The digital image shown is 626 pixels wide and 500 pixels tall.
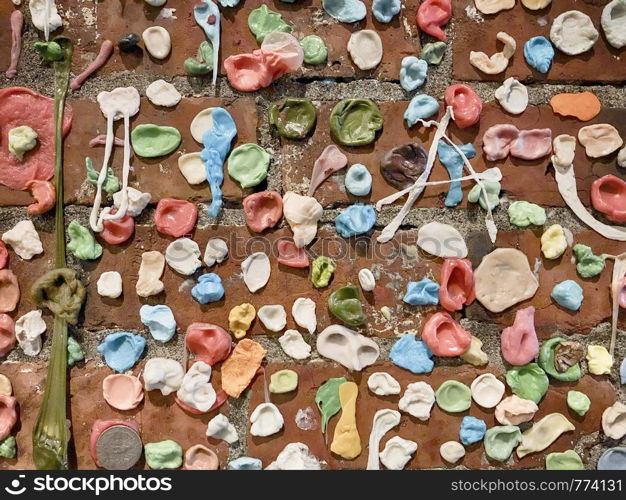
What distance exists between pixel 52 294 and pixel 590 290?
688mm

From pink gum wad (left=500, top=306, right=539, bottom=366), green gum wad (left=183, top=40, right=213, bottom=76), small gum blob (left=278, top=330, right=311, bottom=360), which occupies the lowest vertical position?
small gum blob (left=278, top=330, right=311, bottom=360)

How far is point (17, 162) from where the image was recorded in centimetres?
78

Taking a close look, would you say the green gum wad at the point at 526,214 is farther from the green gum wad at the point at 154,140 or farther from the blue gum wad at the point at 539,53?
the green gum wad at the point at 154,140

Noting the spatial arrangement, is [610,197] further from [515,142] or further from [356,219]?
[356,219]

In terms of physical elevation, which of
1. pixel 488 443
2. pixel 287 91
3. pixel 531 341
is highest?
pixel 287 91

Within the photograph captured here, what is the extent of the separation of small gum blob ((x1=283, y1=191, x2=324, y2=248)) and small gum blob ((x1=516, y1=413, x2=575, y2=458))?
0.38m

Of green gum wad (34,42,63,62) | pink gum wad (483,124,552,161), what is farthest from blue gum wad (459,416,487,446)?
green gum wad (34,42,63,62)

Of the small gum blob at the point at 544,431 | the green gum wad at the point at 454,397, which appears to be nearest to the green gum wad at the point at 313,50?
the green gum wad at the point at 454,397

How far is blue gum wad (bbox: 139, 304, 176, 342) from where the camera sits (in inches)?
30.5

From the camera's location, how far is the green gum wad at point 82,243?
774mm

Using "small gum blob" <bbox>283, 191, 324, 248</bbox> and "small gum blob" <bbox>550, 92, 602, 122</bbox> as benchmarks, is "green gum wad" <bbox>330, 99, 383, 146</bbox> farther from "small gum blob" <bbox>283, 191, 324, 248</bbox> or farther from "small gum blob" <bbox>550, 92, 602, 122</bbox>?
"small gum blob" <bbox>550, 92, 602, 122</bbox>

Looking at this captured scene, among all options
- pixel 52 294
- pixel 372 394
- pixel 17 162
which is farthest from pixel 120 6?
pixel 372 394

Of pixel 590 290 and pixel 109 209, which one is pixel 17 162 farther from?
pixel 590 290

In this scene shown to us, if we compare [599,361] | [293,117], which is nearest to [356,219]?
[293,117]
